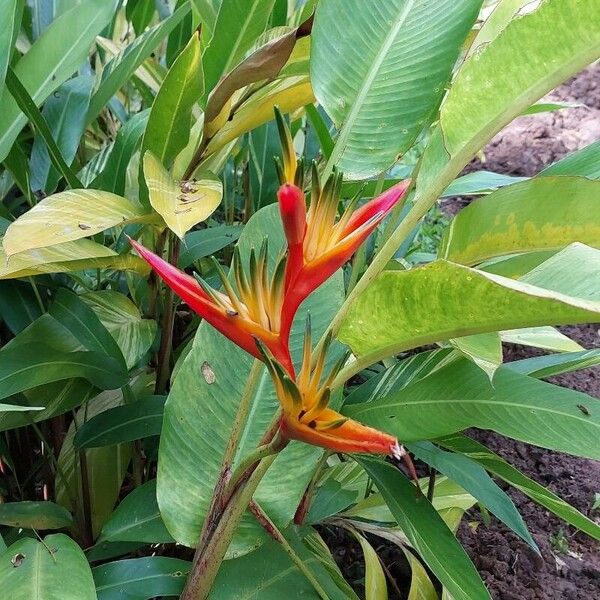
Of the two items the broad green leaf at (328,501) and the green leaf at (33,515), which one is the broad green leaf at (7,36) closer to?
the green leaf at (33,515)

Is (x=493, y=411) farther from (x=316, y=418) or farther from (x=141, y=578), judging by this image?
(x=141, y=578)

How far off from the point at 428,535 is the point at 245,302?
1.18 feet

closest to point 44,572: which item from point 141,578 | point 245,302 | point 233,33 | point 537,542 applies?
point 141,578

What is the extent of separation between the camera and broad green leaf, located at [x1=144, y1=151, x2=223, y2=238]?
569 mm

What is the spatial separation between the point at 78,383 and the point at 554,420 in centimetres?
52

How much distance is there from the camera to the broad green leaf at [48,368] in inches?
27.6

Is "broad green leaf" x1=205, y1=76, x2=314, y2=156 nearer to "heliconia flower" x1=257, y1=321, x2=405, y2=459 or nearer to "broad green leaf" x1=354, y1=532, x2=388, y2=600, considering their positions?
"heliconia flower" x1=257, y1=321, x2=405, y2=459

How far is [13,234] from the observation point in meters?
0.54

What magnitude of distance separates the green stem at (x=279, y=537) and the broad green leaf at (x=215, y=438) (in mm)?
18

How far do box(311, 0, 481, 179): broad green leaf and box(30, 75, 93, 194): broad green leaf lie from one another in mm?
360

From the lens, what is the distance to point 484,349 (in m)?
0.53

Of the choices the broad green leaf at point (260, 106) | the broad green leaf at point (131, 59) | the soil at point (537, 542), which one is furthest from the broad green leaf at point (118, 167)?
the soil at point (537, 542)

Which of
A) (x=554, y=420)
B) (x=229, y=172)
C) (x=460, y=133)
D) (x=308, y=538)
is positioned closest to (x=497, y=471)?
(x=554, y=420)

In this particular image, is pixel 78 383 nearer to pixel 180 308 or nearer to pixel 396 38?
pixel 180 308
